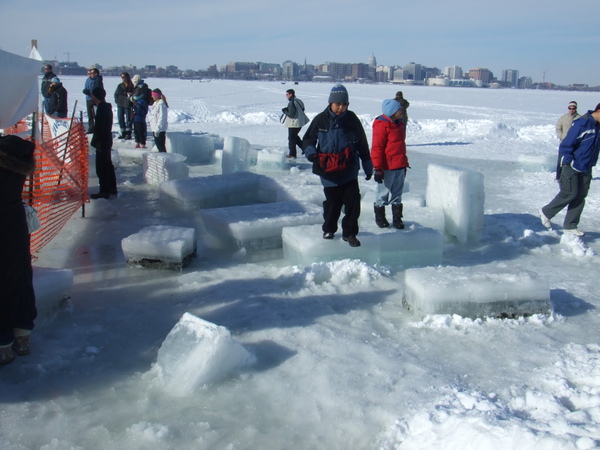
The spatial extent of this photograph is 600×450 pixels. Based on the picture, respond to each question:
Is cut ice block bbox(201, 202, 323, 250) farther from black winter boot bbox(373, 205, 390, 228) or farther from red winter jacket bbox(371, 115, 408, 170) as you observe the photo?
red winter jacket bbox(371, 115, 408, 170)

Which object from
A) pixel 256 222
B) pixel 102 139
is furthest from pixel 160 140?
pixel 256 222

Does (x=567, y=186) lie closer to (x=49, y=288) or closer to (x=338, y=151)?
(x=338, y=151)

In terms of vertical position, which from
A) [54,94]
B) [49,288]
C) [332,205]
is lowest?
[49,288]

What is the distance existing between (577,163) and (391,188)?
88.5 inches

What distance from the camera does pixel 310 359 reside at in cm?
334

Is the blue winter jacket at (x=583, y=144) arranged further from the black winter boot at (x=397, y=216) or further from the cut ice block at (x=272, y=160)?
the cut ice block at (x=272, y=160)

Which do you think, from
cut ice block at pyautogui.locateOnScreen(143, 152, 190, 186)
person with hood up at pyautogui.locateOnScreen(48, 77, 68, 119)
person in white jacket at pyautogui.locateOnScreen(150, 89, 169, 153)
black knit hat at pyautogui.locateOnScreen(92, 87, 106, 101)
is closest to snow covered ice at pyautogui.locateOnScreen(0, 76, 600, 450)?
black knit hat at pyautogui.locateOnScreen(92, 87, 106, 101)

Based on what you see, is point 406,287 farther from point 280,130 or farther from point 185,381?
point 280,130

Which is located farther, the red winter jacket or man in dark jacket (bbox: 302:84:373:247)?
the red winter jacket

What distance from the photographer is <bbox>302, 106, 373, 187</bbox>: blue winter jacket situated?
15.2ft

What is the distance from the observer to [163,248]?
15.8 ft

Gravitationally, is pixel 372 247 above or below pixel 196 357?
above

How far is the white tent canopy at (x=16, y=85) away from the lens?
399 centimetres

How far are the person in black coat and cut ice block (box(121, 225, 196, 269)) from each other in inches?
65.1
